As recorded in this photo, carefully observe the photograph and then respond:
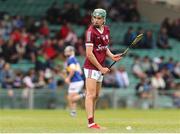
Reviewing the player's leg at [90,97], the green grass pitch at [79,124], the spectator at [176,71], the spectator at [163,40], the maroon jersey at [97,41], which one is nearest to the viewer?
the green grass pitch at [79,124]

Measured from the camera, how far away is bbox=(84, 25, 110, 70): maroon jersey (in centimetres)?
1606

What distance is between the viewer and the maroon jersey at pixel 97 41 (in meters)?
16.1

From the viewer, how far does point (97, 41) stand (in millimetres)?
16188

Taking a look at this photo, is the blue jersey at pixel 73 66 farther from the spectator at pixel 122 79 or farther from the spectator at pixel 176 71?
the spectator at pixel 176 71

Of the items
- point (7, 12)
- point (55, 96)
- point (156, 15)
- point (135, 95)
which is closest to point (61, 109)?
point (55, 96)

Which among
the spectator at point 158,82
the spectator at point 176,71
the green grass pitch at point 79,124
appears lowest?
the green grass pitch at point 79,124

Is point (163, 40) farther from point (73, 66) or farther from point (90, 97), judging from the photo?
point (90, 97)

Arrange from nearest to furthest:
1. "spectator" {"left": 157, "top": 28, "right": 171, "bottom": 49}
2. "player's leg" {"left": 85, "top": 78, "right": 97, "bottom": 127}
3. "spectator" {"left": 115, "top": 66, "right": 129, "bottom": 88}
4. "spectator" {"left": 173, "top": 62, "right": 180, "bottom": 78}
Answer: "player's leg" {"left": 85, "top": 78, "right": 97, "bottom": 127}, "spectator" {"left": 115, "top": 66, "right": 129, "bottom": 88}, "spectator" {"left": 173, "top": 62, "right": 180, "bottom": 78}, "spectator" {"left": 157, "top": 28, "right": 171, "bottom": 49}

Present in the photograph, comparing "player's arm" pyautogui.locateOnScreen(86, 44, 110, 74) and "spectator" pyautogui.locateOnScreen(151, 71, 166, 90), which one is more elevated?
"player's arm" pyautogui.locateOnScreen(86, 44, 110, 74)

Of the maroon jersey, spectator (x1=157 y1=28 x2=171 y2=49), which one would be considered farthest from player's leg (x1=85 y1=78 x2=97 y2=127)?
spectator (x1=157 y1=28 x2=171 y2=49)

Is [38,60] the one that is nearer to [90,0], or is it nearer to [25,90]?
[25,90]

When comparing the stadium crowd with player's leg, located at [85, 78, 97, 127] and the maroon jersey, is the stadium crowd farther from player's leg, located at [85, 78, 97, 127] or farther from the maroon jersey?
player's leg, located at [85, 78, 97, 127]

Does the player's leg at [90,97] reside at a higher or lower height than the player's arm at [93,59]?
lower

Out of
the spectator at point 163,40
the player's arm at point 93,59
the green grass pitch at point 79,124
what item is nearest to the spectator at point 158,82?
the spectator at point 163,40
